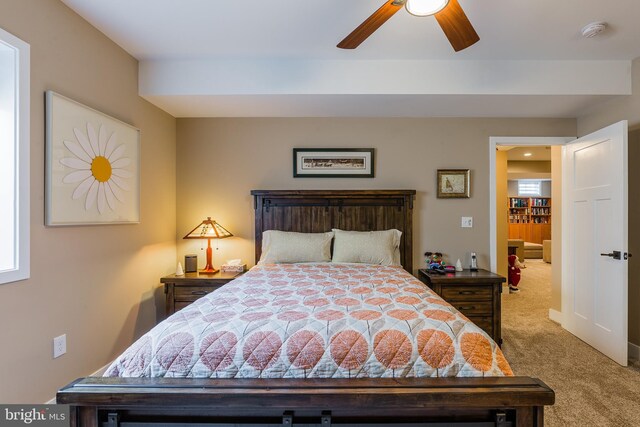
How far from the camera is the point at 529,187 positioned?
1009 centimetres

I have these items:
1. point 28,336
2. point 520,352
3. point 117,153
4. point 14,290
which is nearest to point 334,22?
point 117,153

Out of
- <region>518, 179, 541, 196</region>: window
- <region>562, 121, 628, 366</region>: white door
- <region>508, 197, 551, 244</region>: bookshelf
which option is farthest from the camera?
<region>518, 179, 541, 196</region>: window

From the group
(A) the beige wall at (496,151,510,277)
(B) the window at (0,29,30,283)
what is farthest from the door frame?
(B) the window at (0,29,30,283)

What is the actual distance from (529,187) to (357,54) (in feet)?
31.3

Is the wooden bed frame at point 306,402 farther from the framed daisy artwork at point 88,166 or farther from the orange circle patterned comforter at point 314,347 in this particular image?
the framed daisy artwork at point 88,166

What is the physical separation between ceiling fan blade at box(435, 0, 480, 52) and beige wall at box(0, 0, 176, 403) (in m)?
2.24

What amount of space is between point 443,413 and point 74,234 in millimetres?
2355

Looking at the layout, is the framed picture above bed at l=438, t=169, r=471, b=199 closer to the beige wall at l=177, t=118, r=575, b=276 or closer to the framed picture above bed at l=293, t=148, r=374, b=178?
the beige wall at l=177, t=118, r=575, b=276

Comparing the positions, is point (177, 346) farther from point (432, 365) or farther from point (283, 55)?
point (283, 55)

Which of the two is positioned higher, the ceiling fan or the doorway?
the ceiling fan

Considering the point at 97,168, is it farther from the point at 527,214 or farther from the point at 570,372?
the point at 527,214

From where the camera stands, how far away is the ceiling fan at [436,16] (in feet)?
5.18

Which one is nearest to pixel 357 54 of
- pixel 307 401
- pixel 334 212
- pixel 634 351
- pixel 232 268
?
pixel 334 212

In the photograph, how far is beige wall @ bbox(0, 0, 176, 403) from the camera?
1815 millimetres
